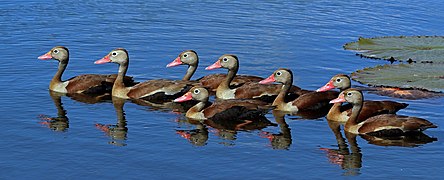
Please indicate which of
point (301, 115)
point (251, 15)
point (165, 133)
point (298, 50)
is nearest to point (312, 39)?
point (298, 50)

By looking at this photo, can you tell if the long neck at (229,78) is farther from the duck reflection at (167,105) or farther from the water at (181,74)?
the water at (181,74)

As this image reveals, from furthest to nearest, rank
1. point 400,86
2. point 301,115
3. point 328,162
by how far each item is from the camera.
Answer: point 400,86
point 301,115
point 328,162

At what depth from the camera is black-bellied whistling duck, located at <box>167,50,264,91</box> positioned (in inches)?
723

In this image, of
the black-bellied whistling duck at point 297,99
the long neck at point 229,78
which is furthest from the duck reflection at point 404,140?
the long neck at point 229,78

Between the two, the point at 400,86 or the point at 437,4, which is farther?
the point at 437,4

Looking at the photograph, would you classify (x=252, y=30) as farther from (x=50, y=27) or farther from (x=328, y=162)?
(x=328, y=162)

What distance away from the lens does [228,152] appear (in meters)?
14.1

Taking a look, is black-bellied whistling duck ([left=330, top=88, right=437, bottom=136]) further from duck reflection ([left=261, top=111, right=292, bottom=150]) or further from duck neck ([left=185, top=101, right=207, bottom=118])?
duck neck ([left=185, top=101, right=207, bottom=118])

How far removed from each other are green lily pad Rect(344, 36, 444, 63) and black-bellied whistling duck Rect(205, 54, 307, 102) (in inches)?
130

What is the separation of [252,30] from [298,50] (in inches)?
98.5

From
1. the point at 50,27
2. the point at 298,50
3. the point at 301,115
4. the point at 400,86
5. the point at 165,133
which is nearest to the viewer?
the point at 165,133

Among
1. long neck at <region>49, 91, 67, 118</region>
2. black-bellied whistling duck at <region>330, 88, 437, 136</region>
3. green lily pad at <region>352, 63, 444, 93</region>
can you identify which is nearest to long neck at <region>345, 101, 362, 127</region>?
black-bellied whistling duck at <region>330, 88, 437, 136</region>

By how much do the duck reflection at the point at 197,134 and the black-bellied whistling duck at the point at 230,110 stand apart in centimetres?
29

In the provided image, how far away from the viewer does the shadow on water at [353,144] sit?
13.8m
